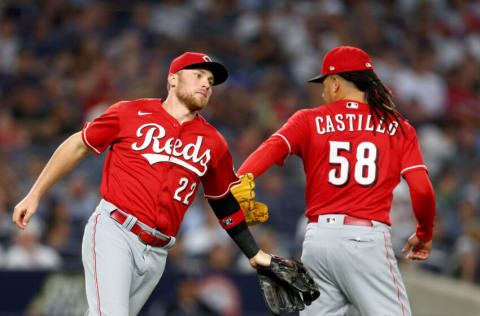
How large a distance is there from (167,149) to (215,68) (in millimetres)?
545

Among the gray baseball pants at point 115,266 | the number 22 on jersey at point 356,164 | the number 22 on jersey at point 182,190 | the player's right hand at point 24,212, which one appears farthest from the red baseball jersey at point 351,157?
the player's right hand at point 24,212

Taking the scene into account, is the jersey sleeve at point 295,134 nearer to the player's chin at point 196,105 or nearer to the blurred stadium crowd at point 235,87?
the player's chin at point 196,105

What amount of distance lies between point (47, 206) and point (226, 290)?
6.94 ft

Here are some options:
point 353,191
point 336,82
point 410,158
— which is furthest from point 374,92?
point 353,191

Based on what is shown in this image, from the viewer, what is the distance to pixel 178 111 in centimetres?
394

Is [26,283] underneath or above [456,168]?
underneath

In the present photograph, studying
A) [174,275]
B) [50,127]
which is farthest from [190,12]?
[174,275]

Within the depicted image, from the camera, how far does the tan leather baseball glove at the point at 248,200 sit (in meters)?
3.98

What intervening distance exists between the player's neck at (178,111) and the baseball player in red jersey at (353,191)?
41 cm

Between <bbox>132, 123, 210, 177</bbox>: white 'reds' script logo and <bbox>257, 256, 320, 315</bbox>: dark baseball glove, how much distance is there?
664 millimetres

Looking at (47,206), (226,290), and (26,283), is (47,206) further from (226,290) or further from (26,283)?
(226,290)

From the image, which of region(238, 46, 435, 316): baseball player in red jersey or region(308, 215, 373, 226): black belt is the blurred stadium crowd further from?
region(308, 215, 373, 226): black belt

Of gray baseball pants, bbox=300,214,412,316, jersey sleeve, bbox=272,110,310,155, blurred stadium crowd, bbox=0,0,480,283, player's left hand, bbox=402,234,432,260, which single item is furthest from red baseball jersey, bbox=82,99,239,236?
blurred stadium crowd, bbox=0,0,480,283

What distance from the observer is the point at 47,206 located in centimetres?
771
